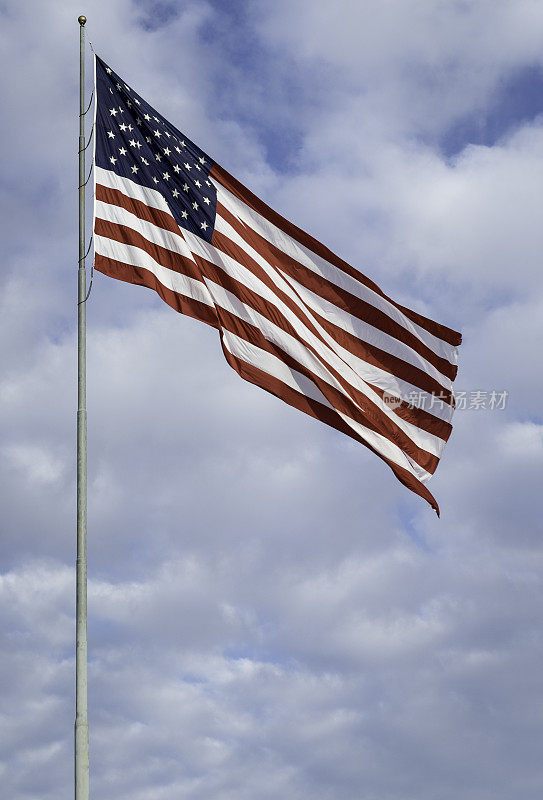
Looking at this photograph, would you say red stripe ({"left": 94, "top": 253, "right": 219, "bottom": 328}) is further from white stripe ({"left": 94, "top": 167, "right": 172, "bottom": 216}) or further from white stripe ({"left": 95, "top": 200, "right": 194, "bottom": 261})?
white stripe ({"left": 94, "top": 167, "right": 172, "bottom": 216})

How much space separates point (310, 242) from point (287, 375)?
413cm

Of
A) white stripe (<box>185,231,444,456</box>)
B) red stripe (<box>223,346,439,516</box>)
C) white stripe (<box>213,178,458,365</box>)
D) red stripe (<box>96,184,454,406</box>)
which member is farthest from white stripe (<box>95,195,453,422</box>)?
red stripe (<box>223,346,439,516</box>)

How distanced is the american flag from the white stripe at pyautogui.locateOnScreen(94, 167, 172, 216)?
3 cm

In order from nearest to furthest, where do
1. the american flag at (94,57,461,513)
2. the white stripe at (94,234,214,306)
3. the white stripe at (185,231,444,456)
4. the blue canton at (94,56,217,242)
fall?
the white stripe at (94,234,214,306) < the american flag at (94,57,461,513) < the blue canton at (94,56,217,242) < the white stripe at (185,231,444,456)

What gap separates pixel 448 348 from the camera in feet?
94.6

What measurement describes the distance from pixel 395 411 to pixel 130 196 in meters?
8.62

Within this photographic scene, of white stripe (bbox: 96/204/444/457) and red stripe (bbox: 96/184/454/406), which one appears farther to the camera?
red stripe (bbox: 96/184/454/406)

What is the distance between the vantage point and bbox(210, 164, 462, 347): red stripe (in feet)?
86.2

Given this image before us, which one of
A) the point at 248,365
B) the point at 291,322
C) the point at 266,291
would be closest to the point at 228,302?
the point at 266,291

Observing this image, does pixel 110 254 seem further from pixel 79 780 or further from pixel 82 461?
pixel 79 780

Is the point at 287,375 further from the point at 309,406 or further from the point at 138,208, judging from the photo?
the point at 138,208

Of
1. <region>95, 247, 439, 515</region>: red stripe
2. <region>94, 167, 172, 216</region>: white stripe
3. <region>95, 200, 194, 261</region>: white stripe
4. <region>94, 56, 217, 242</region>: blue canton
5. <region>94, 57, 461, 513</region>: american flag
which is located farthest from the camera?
<region>94, 56, 217, 242</region>: blue canton

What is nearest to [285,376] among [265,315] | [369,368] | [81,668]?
[265,315]

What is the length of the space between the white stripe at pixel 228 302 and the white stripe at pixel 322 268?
8.56ft
